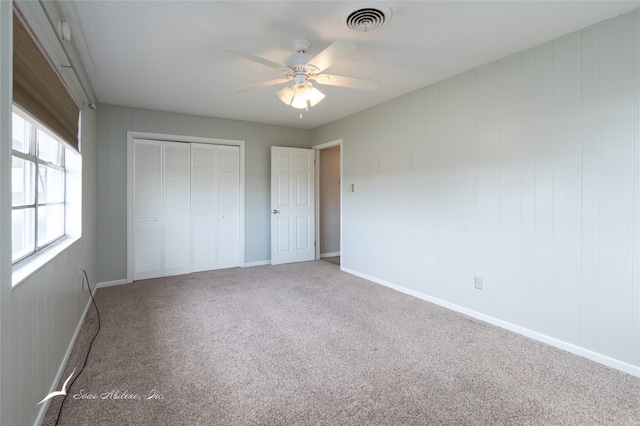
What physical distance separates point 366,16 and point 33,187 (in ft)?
8.01

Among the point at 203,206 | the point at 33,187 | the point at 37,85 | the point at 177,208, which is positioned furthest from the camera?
the point at 203,206

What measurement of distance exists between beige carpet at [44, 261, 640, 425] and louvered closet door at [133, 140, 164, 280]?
112 cm

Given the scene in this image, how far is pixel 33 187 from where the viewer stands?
1.96 m

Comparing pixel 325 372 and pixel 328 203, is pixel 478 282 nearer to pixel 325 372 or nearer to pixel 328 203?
pixel 325 372

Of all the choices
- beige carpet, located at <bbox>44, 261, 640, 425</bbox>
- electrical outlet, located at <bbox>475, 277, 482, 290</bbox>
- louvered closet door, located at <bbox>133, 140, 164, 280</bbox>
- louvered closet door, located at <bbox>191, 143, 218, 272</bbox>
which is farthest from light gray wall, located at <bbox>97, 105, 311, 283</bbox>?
electrical outlet, located at <bbox>475, 277, 482, 290</bbox>

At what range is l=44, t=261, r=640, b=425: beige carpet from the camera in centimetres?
169

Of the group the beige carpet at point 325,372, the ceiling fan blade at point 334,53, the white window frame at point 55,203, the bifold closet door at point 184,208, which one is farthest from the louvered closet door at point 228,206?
the ceiling fan blade at point 334,53

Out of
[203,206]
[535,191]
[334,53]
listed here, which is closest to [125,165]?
[203,206]

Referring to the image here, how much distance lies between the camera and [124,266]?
429cm

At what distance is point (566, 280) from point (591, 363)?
23.2 inches

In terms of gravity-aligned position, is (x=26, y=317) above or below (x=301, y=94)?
below

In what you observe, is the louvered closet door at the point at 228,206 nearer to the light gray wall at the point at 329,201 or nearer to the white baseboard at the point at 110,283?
the white baseboard at the point at 110,283

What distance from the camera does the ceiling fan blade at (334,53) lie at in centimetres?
192

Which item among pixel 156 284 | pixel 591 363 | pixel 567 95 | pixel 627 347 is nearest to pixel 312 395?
pixel 591 363
